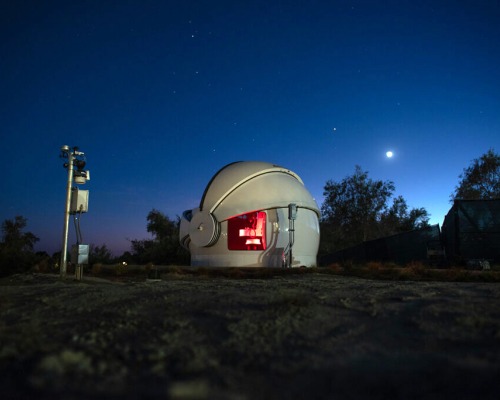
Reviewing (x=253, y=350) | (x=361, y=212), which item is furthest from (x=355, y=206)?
(x=253, y=350)

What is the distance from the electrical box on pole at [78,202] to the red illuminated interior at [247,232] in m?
7.12

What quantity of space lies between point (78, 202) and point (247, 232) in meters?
7.76

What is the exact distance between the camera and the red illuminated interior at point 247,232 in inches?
607

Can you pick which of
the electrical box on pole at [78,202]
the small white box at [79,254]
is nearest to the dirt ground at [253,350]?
the small white box at [79,254]

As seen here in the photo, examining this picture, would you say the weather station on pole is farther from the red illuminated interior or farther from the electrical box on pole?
the red illuminated interior

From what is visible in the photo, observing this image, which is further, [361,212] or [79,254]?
[361,212]

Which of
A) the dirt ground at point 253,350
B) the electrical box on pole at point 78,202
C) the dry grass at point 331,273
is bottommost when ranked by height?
the dry grass at point 331,273

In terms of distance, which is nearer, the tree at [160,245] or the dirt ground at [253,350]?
the dirt ground at [253,350]

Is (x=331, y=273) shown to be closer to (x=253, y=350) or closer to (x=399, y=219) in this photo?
(x=253, y=350)

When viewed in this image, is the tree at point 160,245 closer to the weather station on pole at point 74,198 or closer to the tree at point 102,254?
the tree at point 102,254

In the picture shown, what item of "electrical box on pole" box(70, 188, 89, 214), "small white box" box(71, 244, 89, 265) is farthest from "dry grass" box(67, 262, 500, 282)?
"electrical box on pole" box(70, 188, 89, 214)

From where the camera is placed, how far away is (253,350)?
183 cm

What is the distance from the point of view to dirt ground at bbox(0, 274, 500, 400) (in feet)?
4.56

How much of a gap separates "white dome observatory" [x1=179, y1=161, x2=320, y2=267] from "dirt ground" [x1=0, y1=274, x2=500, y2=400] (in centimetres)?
1235
